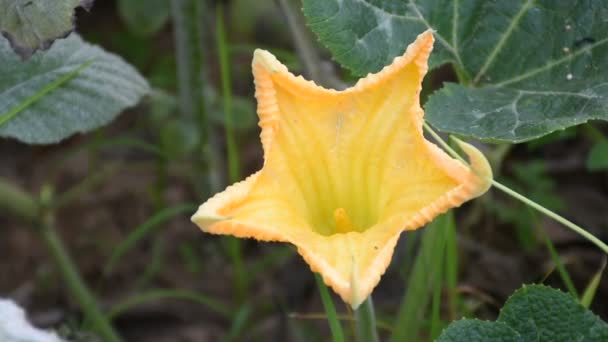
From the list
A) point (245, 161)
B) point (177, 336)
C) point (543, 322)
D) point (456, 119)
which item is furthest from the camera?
point (245, 161)

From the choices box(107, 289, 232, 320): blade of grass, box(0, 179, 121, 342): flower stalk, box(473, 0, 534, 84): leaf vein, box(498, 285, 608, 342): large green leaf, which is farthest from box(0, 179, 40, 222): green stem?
box(498, 285, 608, 342): large green leaf

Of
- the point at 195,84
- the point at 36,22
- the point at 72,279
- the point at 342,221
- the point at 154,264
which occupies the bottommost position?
the point at 154,264

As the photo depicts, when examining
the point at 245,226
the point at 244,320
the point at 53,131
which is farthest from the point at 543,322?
the point at 244,320

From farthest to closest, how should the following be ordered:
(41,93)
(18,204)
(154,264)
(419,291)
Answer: (154,264) → (18,204) → (419,291) → (41,93)

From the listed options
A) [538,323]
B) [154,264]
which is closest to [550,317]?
[538,323]

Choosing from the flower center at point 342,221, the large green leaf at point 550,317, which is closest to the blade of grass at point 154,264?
the flower center at point 342,221

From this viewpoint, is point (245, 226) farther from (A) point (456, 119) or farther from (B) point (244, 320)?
(B) point (244, 320)

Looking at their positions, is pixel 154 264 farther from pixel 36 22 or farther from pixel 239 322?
pixel 36 22
